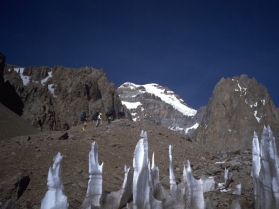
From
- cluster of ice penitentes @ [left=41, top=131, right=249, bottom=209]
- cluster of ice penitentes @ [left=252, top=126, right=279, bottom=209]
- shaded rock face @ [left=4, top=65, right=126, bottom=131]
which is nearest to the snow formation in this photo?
cluster of ice penitentes @ [left=41, top=131, right=249, bottom=209]

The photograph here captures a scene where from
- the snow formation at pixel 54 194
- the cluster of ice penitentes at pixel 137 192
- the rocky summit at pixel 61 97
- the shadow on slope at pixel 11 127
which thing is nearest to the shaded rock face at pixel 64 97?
the rocky summit at pixel 61 97

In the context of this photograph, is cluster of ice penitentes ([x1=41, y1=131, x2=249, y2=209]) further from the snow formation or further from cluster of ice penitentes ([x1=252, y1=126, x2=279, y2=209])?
cluster of ice penitentes ([x1=252, y1=126, x2=279, y2=209])

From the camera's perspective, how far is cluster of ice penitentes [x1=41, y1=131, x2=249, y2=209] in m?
4.68

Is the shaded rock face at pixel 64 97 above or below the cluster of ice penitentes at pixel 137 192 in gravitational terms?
above

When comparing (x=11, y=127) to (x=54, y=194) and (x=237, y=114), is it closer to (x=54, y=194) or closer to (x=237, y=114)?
(x=54, y=194)

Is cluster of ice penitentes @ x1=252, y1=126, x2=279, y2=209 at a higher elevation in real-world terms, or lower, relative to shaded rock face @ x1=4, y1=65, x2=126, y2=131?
lower

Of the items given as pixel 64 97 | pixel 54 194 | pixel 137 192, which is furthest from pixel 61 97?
pixel 54 194

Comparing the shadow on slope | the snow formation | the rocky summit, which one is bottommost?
the snow formation

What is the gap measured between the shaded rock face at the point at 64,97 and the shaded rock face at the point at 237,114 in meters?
29.2

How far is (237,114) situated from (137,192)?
266 ft

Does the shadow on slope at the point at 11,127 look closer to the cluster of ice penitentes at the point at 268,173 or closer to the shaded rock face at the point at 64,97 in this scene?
the shaded rock face at the point at 64,97

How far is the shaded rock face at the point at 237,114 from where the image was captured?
77500 mm

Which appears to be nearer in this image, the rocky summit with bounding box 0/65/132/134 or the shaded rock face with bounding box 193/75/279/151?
the rocky summit with bounding box 0/65/132/134

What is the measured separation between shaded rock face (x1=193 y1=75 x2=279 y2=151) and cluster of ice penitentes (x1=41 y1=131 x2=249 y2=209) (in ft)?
240
